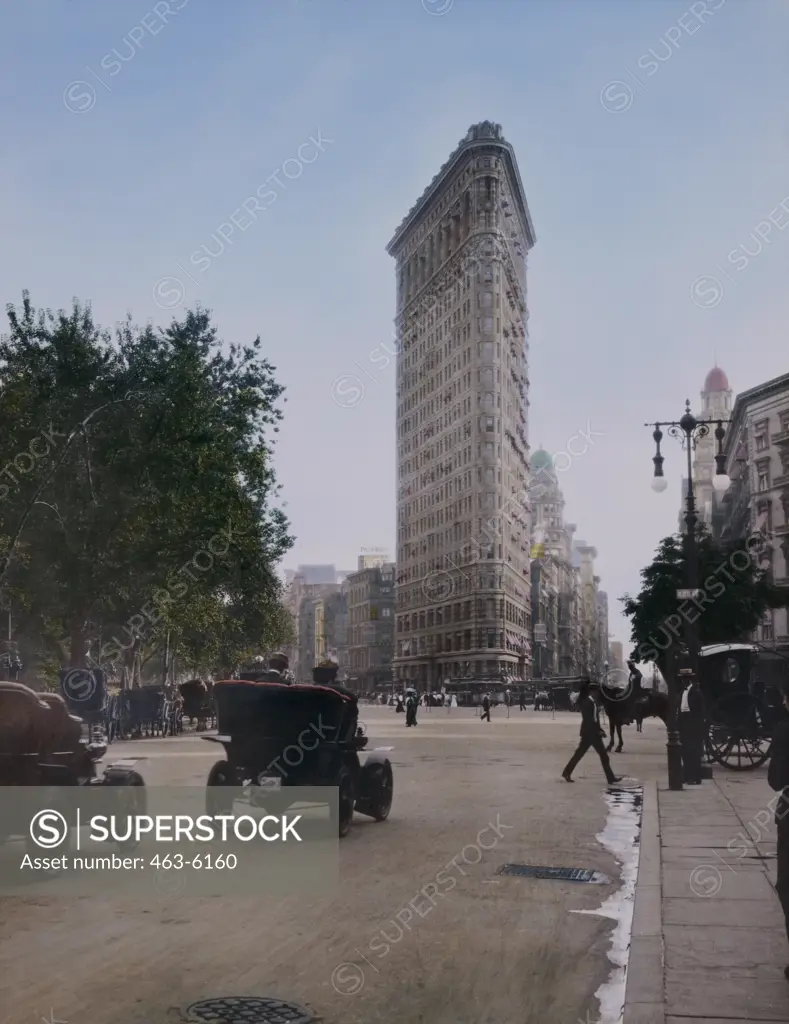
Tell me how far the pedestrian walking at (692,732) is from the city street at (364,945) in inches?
275

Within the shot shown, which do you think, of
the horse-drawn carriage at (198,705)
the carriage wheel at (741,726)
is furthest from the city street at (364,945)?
the horse-drawn carriage at (198,705)

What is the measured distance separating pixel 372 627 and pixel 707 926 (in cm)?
15032

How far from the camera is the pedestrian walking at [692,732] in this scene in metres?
19.0

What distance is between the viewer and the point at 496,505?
115562 mm

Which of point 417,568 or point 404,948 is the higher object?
point 417,568

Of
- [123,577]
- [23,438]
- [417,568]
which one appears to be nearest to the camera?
[23,438]

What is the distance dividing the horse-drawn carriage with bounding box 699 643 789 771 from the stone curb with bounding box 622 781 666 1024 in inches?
448

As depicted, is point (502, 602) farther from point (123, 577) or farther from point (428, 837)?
point (428, 837)

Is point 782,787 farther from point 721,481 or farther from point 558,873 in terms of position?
point 721,481

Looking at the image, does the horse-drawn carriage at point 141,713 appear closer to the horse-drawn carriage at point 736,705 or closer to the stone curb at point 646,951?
the horse-drawn carriage at point 736,705

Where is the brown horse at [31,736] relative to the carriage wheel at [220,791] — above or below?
above

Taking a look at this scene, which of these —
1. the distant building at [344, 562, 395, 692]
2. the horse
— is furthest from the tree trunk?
the distant building at [344, 562, 395, 692]

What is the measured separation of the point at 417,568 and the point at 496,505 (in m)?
18.7

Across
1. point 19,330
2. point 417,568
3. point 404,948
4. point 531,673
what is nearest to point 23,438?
point 19,330
